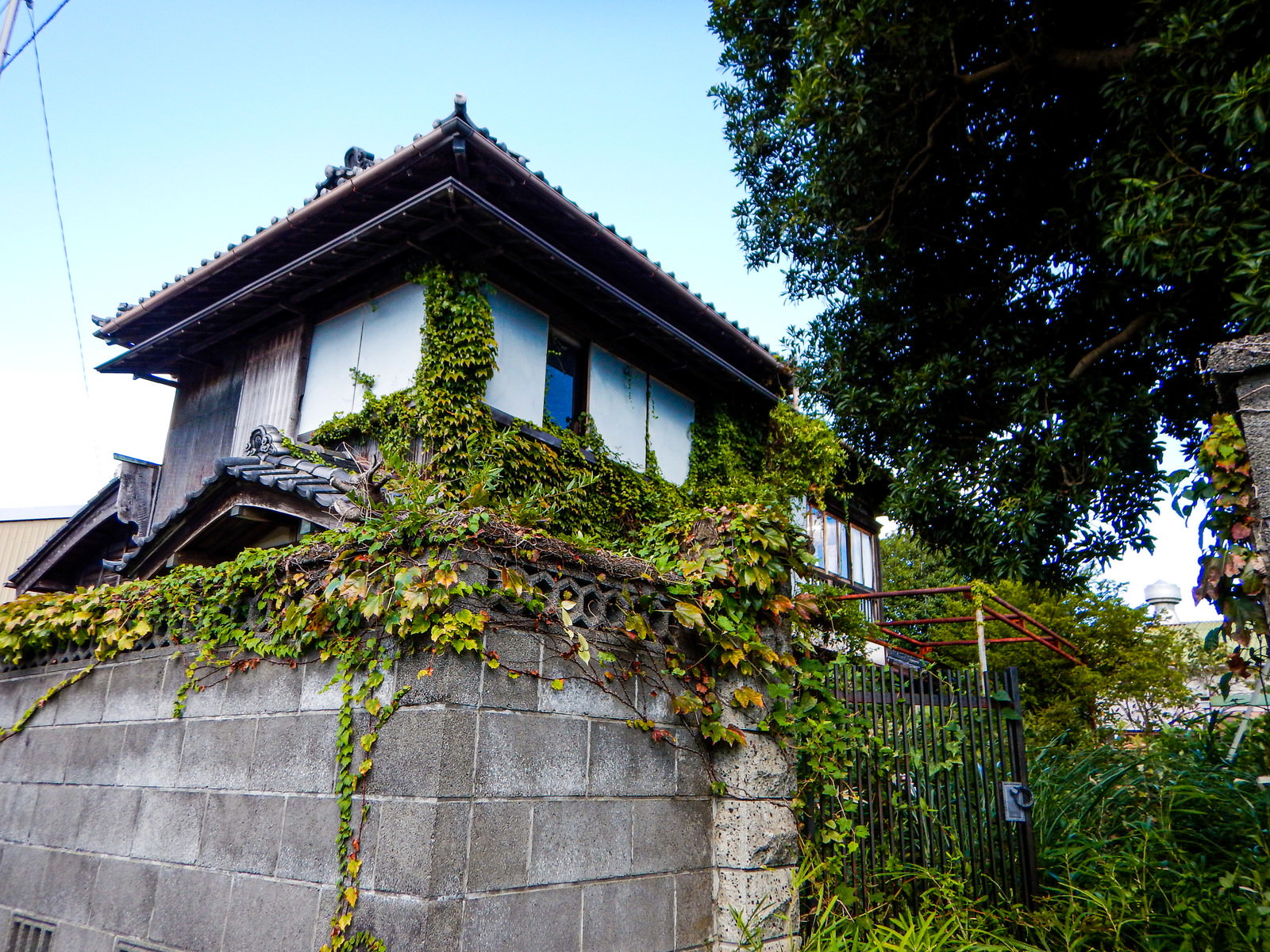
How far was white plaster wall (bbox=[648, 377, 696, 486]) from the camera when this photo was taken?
35.0ft

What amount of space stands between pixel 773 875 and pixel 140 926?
129 inches

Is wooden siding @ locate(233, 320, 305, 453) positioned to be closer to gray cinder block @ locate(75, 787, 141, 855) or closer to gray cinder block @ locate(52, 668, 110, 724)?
gray cinder block @ locate(52, 668, 110, 724)

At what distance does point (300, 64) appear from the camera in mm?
8867

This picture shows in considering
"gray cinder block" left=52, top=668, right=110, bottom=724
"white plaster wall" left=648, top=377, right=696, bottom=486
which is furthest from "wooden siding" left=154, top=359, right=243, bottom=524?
"white plaster wall" left=648, top=377, right=696, bottom=486

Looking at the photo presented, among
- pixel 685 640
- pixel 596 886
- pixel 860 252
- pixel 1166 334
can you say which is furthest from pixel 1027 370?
pixel 596 886

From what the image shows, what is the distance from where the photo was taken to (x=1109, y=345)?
24.0 ft

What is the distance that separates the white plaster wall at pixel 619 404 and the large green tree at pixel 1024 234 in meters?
2.42

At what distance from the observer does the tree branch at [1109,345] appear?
7.23 m

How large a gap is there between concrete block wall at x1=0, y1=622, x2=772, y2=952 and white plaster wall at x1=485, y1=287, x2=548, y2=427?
4434 mm

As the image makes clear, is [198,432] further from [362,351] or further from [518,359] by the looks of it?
[518,359]

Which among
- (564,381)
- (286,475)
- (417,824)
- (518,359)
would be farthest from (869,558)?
(417,824)

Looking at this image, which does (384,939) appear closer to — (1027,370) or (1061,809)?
(1061,809)

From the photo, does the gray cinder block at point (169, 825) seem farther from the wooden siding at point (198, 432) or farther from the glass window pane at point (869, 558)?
the glass window pane at point (869, 558)

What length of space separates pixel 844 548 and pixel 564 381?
869 centimetres
